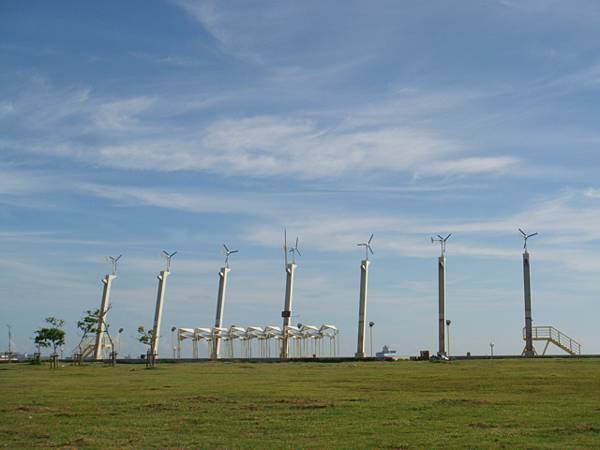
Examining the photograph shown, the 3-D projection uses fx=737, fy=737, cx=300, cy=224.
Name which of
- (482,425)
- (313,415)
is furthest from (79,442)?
(482,425)

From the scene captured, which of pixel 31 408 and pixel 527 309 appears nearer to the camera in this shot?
pixel 31 408

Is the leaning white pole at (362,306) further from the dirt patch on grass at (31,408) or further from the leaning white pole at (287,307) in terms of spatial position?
the dirt patch on grass at (31,408)

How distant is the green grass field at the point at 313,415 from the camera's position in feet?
72.4

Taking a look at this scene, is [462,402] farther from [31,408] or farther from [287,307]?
[287,307]

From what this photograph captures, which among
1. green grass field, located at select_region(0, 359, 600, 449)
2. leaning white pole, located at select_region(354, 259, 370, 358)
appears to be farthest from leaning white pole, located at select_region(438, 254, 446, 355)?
green grass field, located at select_region(0, 359, 600, 449)

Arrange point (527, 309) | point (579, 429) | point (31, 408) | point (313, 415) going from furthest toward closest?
point (527, 309) < point (31, 408) < point (313, 415) < point (579, 429)

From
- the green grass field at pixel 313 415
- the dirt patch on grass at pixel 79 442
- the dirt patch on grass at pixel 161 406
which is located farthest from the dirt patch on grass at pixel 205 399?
the dirt patch on grass at pixel 79 442

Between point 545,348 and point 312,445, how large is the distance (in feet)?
262

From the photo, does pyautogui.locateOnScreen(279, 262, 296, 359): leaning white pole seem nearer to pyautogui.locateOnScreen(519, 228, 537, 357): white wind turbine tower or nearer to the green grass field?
pyautogui.locateOnScreen(519, 228, 537, 357): white wind turbine tower

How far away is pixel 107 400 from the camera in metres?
34.7

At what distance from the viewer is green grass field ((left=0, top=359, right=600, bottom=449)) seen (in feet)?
72.4

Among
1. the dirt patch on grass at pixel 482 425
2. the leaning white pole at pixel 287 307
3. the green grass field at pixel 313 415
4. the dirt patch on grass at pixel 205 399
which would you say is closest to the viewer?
the green grass field at pixel 313 415

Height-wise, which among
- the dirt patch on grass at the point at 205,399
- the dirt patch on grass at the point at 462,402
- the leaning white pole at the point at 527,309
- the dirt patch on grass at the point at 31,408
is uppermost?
the leaning white pole at the point at 527,309

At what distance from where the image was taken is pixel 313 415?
27719 mm
